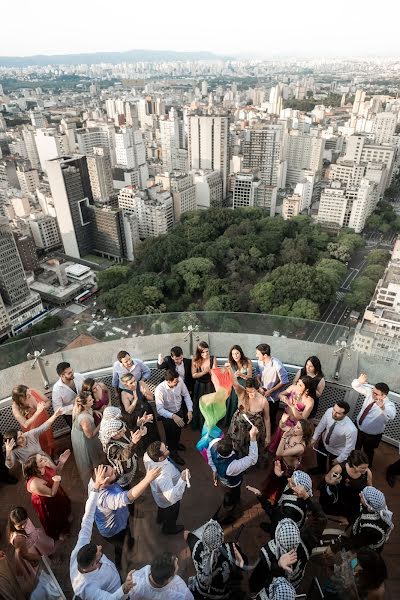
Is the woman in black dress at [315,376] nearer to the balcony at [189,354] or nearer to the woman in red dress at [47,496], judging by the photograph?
the balcony at [189,354]

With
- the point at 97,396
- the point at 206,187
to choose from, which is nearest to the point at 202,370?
the point at 97,396

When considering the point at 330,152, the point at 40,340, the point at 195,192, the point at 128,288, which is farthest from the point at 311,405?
the point at 330,152

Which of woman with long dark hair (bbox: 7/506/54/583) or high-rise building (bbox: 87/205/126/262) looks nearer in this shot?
woman with long dark hair (bbox: 7/506/54/583)


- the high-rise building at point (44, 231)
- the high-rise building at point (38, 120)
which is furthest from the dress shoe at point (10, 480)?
the high-rise building at point (38, 120)

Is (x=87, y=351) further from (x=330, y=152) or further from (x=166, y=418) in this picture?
(x=330, y=152)

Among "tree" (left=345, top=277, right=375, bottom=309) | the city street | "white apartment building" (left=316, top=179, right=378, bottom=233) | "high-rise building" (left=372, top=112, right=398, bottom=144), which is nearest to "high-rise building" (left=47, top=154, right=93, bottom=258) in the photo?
"white apartment building" (left=316, top=179, right=378, bottom=233)

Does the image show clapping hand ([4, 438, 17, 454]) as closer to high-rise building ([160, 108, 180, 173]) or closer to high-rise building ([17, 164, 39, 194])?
high-rise building ([17, 164, 39, 194])
